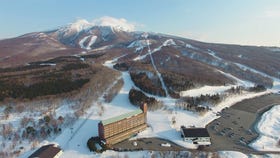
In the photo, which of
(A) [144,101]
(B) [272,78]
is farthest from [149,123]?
(B) [272,78]

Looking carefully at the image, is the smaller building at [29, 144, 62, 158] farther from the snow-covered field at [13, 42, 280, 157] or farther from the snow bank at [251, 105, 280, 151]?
the snow bank at [251, 105, 280, 151]

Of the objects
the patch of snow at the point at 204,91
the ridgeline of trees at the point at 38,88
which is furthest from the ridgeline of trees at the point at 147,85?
the ridgeline of trees at the point at 38,88

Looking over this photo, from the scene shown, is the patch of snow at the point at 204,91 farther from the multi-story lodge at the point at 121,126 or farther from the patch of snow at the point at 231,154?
the patch of snow at the point at 231,154

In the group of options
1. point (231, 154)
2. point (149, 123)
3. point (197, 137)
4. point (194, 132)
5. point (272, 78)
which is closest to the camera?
point (231, 154)

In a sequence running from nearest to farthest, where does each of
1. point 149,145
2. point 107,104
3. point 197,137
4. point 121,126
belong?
point 149,145 < point 197,137 < point 121,126 < point 107,104

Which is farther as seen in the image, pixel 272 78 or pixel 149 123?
pixel 272 78

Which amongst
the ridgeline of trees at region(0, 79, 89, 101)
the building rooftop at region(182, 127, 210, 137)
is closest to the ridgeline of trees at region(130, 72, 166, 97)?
the ridgeline of trees at region(0, 79, 89, 101)

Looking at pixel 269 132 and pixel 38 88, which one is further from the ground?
pixel 38 88

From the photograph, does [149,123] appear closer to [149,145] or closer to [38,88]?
[149,145]

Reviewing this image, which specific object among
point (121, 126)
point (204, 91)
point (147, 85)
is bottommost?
point (204, 91)
